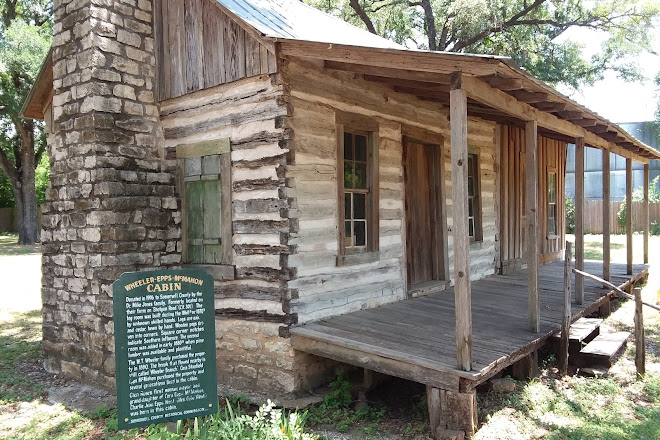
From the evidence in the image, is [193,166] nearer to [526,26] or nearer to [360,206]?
[360,206]

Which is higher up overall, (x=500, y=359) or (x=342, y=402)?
(x=500, y=359)

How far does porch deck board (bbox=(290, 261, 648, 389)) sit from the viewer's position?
4777 mm

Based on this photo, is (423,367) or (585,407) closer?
(423,367)

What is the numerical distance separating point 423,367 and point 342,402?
4.61 ft

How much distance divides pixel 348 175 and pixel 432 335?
94.2 inches

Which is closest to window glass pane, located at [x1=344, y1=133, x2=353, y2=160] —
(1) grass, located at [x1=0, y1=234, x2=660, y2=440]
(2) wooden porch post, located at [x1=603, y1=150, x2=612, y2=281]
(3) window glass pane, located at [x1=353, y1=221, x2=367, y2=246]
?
(3) window glass pane, located at [x1=353, y1=221, x2=367, y2=246]

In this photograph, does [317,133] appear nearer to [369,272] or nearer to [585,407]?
[369,272]

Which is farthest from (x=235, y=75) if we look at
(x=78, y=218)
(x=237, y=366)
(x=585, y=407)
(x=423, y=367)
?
(x=585, y=407)

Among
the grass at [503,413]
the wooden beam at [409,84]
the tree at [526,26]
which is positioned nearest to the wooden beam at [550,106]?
the wooden beam at [409,84]

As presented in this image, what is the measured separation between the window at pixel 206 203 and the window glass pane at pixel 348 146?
5.10ft

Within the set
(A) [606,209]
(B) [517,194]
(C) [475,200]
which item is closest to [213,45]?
(C) [475,200]

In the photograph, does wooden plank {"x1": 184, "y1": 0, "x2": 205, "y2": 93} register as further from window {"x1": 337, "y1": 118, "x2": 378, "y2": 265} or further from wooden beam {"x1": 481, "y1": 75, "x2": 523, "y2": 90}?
wooden beam {"x1": 481, "y1": 75, "x2": 523, "y2": 90}

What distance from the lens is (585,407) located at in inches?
209

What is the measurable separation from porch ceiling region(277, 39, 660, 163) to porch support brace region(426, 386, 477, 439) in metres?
2.82
